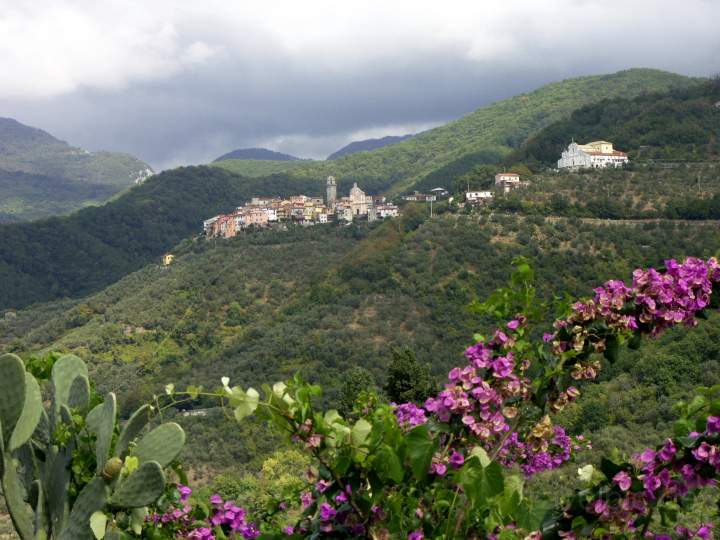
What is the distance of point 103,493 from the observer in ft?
7.79

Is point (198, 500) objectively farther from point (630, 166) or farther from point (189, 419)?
point (630, 166)

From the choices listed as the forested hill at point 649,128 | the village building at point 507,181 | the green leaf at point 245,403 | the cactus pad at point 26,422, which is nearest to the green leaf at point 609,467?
the green leaf at point 245,403

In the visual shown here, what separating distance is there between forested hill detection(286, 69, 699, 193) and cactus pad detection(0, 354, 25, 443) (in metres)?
80.4

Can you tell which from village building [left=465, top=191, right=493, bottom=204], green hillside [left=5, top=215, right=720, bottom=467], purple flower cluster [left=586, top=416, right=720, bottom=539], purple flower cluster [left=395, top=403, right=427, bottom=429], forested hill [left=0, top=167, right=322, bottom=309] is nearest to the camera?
purple flower cluster [left=586, top=416, right=720, bottom=539]

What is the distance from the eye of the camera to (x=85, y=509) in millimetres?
2402

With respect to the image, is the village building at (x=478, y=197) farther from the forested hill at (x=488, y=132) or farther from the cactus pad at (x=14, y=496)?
the forested hill at (x=488, y=132)

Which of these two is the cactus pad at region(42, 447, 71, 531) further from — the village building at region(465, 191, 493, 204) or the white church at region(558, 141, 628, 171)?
the white church at region(558, 141, 628, 171)

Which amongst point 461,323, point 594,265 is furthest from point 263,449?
point 594,265

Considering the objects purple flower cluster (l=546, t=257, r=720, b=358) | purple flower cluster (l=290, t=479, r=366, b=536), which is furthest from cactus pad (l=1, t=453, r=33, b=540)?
purple flower cluster (l=546, t=257, r=720, b=358)

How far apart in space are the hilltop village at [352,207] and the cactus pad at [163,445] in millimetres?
38962

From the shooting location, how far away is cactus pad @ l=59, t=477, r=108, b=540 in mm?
2376

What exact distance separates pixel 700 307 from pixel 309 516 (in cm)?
128

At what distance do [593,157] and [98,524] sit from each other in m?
47.4

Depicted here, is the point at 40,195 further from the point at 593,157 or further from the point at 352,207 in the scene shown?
the point at 593,157
